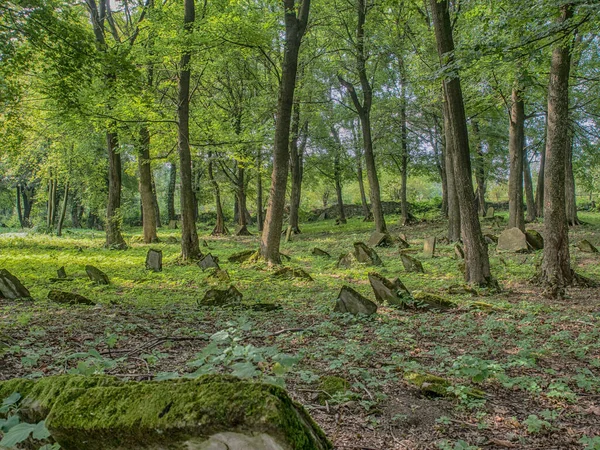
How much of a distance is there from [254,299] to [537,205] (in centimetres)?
2201

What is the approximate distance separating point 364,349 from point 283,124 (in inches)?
317

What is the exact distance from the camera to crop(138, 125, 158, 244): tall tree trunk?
669 inches

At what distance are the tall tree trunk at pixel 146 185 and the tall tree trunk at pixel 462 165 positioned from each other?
11.5 metres

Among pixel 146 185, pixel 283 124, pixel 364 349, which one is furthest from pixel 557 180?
pixel 146 185

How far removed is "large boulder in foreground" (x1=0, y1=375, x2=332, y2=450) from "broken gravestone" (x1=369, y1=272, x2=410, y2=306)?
5.80 metres

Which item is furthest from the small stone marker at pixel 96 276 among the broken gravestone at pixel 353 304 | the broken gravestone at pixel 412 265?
the broken gravestone at pixel 412 265

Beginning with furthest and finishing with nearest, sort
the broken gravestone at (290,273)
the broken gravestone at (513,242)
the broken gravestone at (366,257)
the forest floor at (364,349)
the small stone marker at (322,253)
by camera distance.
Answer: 1. the small stone marker at (322,253)
2. the broken gravestone at (513,242)
3. the broken gravestone at (366,257)
4. the broken gravestone at (290,273)
5. the forest floor at (364,349)

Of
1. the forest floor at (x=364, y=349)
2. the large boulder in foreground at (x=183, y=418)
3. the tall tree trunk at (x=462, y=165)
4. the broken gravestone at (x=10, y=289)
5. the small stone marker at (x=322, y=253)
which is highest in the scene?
the tall tree trunk at (x=462, y=165)

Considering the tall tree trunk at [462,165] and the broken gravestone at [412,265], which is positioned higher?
the tall tree trunk at [462,165]

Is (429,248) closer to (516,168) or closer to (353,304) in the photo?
(516,168)

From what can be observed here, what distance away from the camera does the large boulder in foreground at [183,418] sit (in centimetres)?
158

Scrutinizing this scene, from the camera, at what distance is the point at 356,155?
95.3ft

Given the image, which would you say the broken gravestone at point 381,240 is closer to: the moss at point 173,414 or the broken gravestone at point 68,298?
the broken gravestone at point 68,298

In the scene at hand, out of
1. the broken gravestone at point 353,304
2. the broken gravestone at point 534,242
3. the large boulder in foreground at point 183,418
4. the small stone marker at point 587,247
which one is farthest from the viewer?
the broken gravestone at point 534,242
